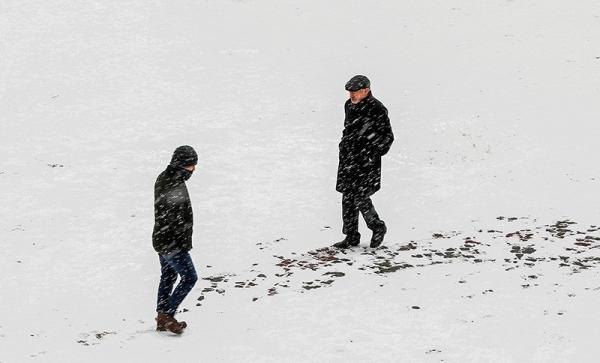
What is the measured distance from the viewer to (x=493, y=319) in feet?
24.0

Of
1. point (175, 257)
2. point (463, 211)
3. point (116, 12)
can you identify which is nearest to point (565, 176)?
point (463, 211)

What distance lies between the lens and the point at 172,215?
24.2ft

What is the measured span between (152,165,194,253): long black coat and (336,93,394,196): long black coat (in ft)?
10.5

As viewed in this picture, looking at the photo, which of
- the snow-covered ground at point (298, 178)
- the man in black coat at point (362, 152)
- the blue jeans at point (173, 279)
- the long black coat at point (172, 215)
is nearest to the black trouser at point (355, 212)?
the man in black coat at point (362, 152)

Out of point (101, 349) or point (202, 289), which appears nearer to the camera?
point (101, 349)

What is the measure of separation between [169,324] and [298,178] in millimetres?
7028

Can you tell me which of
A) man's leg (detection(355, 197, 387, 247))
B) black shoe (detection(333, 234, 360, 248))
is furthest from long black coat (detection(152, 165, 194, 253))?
black shoe (detection(333, 234, 360, 248))

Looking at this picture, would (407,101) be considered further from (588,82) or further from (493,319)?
(493,319)

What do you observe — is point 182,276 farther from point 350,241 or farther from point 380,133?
point 380,133

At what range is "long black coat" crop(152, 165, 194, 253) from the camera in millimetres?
7395

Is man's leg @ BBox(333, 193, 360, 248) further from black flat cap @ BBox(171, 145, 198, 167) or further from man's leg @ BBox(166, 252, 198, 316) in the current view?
black flat cap @ BBox(171, 145, 198, 167)

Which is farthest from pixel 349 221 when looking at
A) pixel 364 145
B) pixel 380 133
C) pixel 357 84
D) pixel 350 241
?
pixel 357 84

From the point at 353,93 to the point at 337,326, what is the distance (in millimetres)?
3536

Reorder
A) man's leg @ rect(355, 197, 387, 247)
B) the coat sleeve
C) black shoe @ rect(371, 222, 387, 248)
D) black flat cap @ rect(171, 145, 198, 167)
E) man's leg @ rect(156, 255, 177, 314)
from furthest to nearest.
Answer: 1. black shoe @ rect(371, 222, 387, 248)
2. man's leg @ rect(355, 197, 387, 247)
3. the coat sleeve
4. man's leg @ rect(156, 255, 177, 314)
5. black flat cap @ rect(171, 145, 198, 167)
